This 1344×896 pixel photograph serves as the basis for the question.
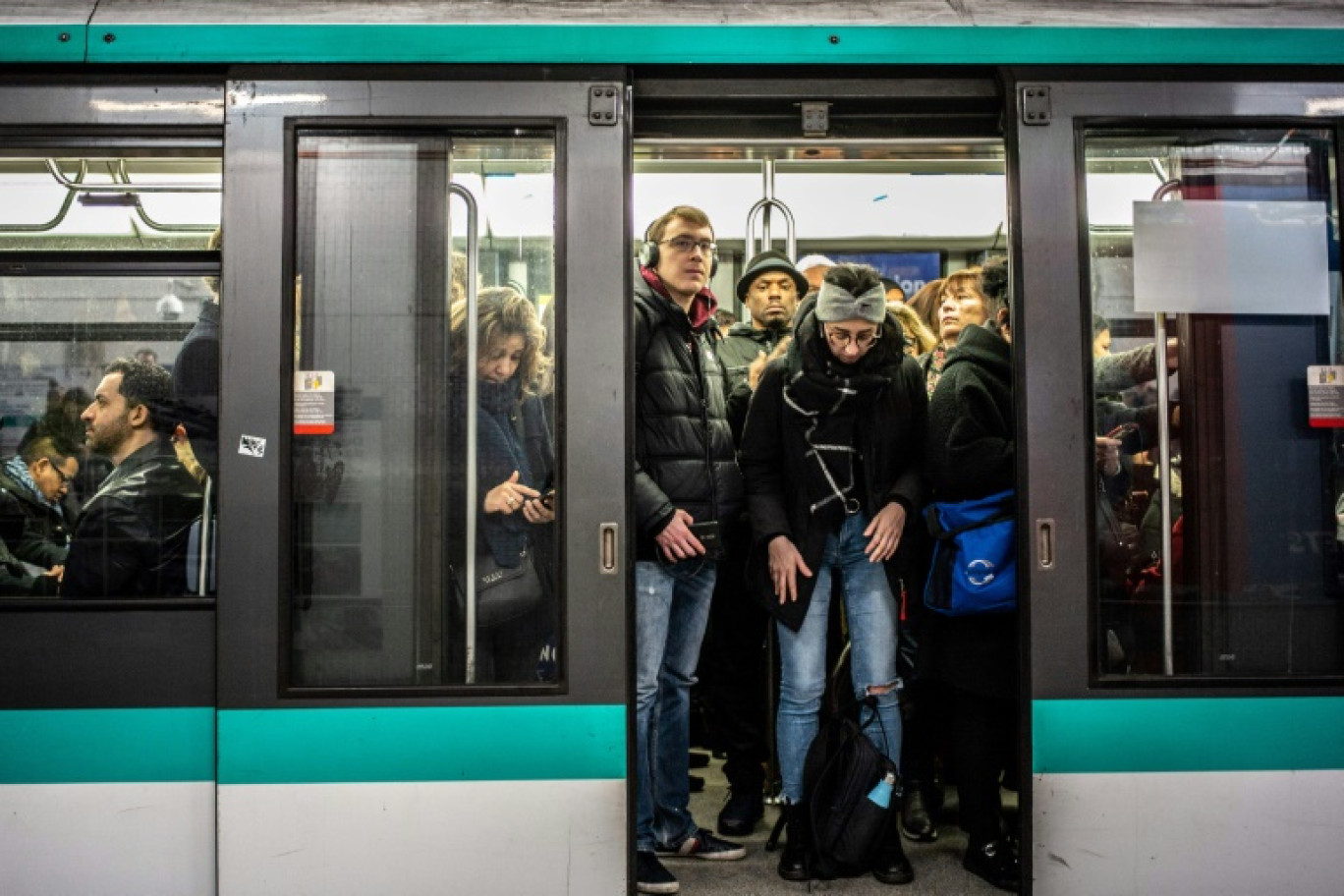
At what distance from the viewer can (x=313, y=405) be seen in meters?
3.30

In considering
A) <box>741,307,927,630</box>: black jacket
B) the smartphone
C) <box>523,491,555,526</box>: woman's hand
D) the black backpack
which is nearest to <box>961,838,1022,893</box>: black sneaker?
the black backpack

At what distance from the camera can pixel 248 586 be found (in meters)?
3.26

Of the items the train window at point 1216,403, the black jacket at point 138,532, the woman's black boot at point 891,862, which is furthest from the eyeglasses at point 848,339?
the black jacket at point 138,532

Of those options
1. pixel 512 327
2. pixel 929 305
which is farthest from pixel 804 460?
pixel 929 305

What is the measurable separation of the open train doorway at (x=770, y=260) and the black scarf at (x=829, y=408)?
0.84 feet

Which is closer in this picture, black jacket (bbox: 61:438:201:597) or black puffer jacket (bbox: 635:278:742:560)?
black jacket (bbox: 61:438:201:597)

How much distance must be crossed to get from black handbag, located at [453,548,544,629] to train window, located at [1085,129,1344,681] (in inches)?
64.1

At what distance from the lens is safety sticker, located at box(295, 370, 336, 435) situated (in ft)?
10.8

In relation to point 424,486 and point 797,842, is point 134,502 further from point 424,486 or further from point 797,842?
point 797,842

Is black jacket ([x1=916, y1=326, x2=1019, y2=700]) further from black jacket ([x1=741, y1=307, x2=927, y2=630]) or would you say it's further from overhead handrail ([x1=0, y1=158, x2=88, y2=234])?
overhead handrail ([x1=0, y1=158, x2=88, y2=234])

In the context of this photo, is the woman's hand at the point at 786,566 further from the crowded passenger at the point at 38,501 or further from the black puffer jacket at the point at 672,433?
the crowded passenger at the point at 38,501

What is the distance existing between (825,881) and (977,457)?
1.43 m

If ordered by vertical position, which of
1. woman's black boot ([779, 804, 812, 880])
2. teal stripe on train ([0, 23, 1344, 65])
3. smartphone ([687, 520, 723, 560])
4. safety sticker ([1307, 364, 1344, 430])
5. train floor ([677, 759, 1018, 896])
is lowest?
train floor ([677, 759, 1018, 896])

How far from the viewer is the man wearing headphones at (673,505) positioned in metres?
3.66
